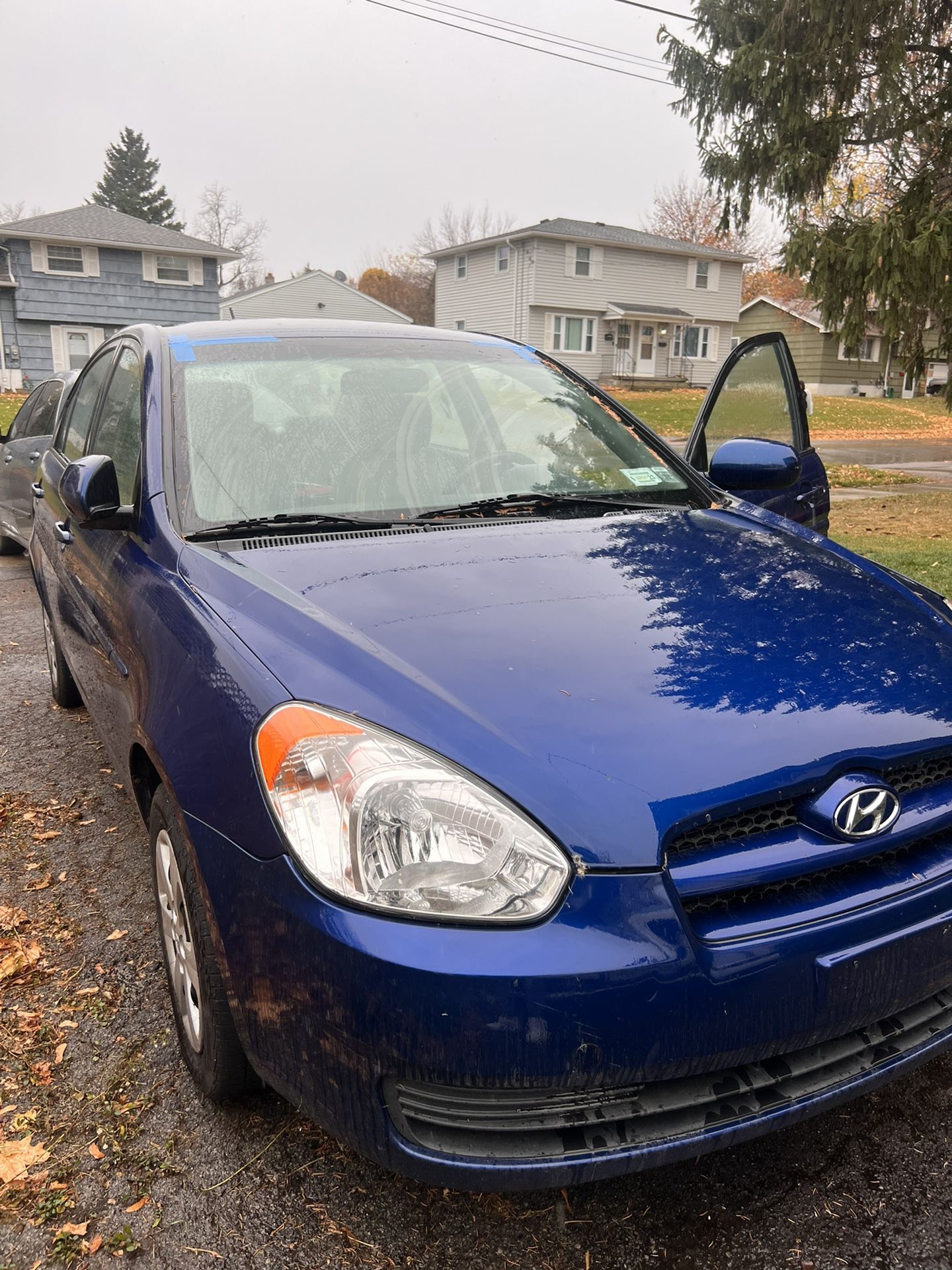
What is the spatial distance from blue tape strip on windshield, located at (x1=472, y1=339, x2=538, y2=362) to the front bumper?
246cm

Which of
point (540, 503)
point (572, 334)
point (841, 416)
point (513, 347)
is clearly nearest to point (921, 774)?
point (540, 503)

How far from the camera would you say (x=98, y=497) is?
2.79 metres

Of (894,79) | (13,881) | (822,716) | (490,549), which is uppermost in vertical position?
(894,79)

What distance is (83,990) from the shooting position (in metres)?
2.68

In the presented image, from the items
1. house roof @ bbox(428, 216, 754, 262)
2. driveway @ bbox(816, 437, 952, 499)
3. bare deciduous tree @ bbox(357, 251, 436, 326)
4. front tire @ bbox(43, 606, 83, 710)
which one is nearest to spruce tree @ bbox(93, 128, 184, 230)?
bare deciduous tree @ bbox(357, 251, 436, 326)

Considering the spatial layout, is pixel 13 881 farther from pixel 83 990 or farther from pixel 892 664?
pixel 892 664

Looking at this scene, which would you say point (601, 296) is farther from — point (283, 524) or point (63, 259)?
point (283, 524)

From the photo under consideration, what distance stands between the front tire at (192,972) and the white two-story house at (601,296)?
37.2m

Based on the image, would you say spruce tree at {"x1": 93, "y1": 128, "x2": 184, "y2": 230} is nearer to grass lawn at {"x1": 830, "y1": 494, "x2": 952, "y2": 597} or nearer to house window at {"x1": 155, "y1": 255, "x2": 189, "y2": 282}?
house window at {"x1": 155, "y1": 255, "x2": 189, "y2": 282}

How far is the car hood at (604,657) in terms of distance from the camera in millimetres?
1677

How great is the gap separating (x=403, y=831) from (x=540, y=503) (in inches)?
58.9

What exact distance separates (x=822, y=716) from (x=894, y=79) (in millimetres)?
12485

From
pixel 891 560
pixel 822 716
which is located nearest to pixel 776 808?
pixel 822 716

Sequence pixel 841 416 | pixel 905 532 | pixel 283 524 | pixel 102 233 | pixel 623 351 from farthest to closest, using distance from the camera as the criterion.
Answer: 1. pixel 623 351
2. pixel 841 416
3. pixel 102 233
4. pixel 905 532
5. pixel 283 524
